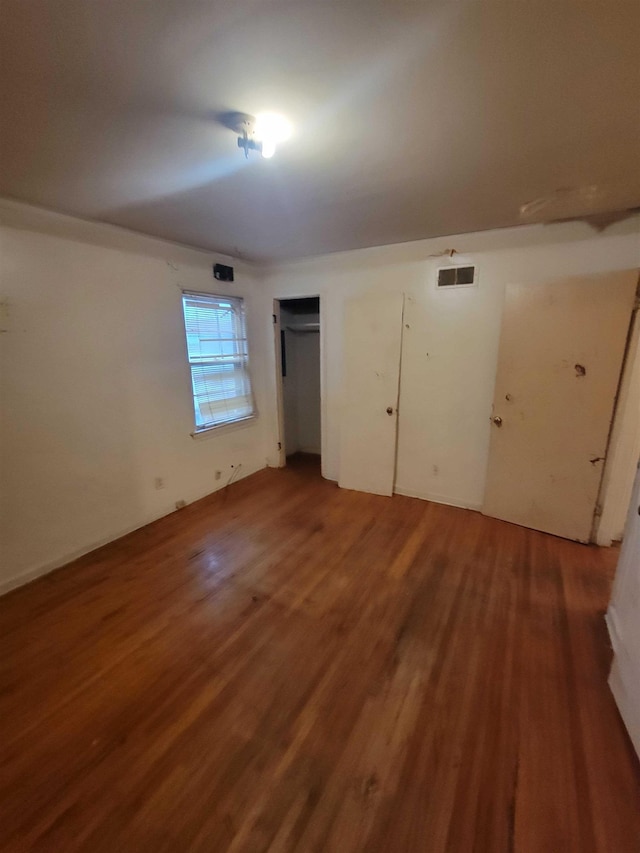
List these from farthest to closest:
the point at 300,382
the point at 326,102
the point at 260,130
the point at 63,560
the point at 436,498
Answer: the point at 300,382 → the point at 436,498 → the point at 63,560 → the point at 260,130 → the point at 326,102

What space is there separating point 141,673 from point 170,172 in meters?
2.55

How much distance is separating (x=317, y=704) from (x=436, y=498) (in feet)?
7.59

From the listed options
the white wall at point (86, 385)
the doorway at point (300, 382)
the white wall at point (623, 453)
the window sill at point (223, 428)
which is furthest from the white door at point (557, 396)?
the white wall at point (86, 385)

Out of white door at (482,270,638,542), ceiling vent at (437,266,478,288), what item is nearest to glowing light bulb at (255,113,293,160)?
ceiling vent at (437,266,478,288)

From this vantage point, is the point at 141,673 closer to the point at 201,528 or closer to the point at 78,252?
the point at 201,528

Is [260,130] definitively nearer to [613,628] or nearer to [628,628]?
[628,628]

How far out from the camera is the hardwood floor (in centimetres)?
120

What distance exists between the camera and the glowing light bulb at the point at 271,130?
1402 millimetres

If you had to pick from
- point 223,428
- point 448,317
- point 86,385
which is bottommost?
point 223,428

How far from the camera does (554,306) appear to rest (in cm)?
266

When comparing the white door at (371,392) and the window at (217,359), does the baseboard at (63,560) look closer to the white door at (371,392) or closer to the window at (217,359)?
the window at (217,359)

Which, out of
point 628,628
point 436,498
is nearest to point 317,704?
point 628,628

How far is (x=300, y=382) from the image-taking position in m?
4.99

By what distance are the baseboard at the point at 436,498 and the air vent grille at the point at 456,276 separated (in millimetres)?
1958
